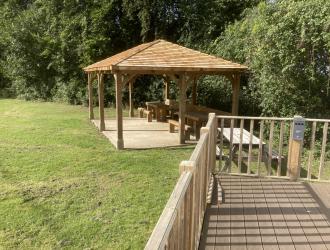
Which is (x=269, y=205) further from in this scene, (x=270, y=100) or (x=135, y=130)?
(x=135, y=130)

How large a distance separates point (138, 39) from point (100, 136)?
31.3 ft

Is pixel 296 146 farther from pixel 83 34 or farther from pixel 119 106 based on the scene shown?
pixel 83 34

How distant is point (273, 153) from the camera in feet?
23.5

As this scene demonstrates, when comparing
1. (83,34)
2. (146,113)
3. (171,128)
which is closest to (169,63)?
(171,128)

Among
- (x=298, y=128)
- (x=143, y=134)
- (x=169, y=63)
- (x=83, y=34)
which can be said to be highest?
(x=83, y=34)

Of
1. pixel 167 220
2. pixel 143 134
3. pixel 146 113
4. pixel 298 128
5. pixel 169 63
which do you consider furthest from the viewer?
pixel 146 113

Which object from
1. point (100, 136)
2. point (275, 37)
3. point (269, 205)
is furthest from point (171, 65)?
point (269, 205)

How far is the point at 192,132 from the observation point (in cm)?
1109

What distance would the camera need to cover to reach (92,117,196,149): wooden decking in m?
9.76

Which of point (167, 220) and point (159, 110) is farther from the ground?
point (167, 220)

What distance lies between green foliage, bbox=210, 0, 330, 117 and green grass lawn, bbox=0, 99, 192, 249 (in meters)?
2.89

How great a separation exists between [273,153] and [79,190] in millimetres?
3976

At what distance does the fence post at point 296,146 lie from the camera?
17.4 feet

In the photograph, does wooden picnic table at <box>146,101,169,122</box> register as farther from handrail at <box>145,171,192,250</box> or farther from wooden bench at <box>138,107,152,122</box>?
handrail at <box>145,171,192,250</box>
